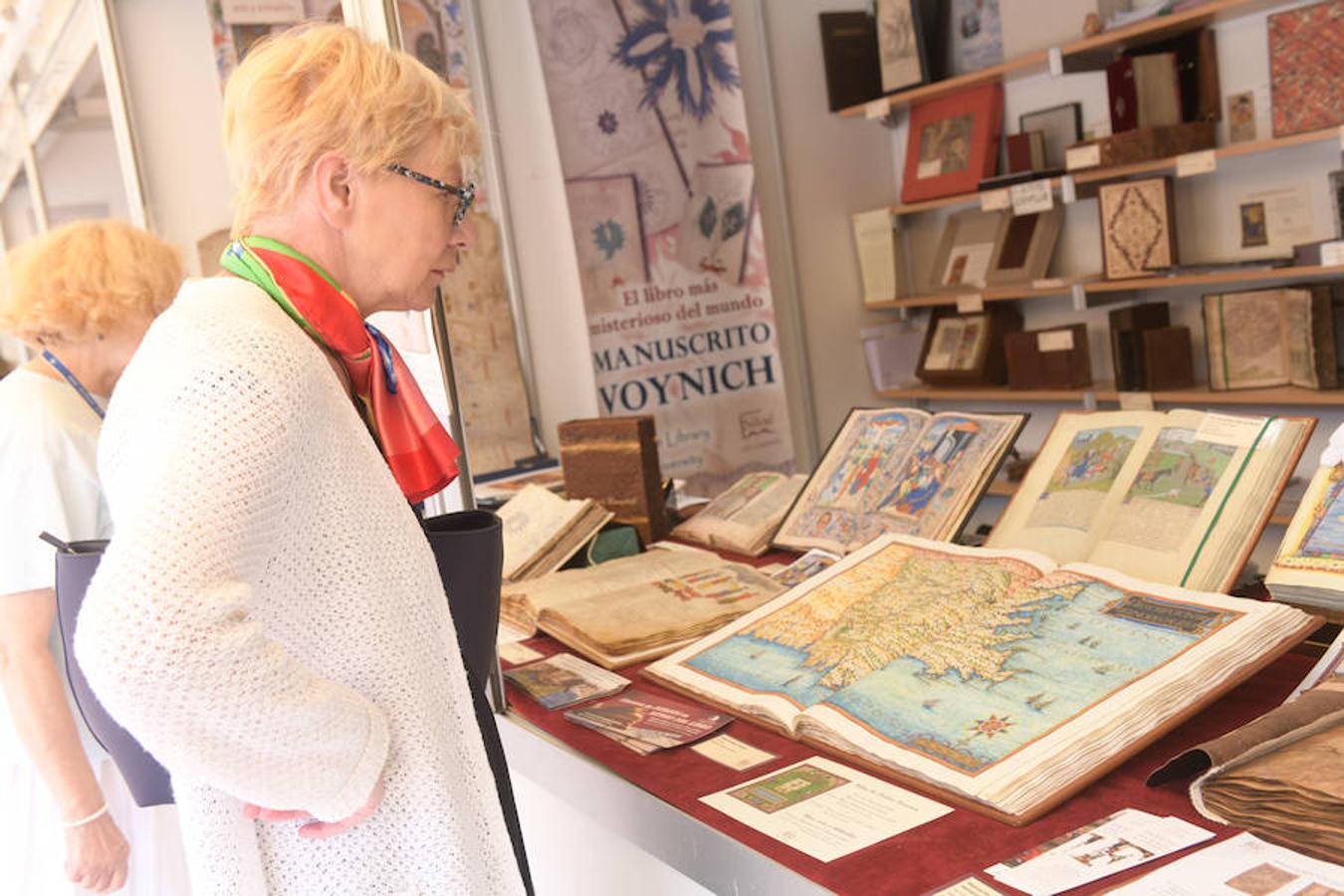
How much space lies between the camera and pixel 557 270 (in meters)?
4.45

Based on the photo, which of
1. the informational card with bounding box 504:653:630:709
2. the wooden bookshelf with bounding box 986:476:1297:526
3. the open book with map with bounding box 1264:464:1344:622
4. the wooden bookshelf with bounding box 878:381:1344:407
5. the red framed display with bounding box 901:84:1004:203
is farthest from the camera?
the red framed display with bounding box 901:84:1004:203

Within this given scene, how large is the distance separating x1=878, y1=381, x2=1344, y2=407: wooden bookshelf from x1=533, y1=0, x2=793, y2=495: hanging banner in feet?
2.32

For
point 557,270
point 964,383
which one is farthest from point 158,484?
point 964,383

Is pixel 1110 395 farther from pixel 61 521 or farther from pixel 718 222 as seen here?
pixel 61 521

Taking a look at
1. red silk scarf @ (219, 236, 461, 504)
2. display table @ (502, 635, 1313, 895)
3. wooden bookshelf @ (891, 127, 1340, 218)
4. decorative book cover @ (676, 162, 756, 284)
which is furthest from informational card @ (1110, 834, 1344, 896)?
decorative book cover @ (676, 162, 756, 284)

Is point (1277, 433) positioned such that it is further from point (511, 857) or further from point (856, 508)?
point (511, 857)

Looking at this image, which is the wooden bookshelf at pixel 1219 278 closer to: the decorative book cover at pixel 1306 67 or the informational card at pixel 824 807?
the decorative book cover at pixel 1306 67

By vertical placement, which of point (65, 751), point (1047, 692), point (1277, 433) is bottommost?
point (65, 751)

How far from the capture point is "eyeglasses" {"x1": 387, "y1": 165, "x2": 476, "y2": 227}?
114 centimetres

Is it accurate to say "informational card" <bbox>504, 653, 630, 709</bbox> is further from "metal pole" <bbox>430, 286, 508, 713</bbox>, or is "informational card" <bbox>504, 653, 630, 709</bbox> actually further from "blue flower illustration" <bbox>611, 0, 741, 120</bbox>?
"blue flower illustration" <bbox>611, 0, 741, 120</bbox>

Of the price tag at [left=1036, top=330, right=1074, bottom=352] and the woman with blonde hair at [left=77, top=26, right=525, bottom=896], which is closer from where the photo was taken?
the woman with blonde hair at [left=77, top=26, right=525, bottom=896]

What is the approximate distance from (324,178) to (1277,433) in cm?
109

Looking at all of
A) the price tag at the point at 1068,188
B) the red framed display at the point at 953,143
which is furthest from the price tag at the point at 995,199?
the price tag at the point at 1068,188

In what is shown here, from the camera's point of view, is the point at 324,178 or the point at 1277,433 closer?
the point at 324,178
